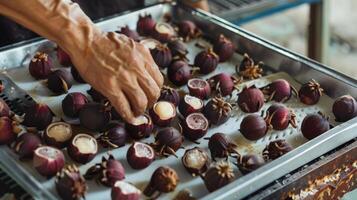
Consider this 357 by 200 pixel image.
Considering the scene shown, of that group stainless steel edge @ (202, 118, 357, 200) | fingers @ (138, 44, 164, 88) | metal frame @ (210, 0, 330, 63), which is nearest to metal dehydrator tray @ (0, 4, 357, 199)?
stainless steel edge @ (202, 118, 357, 200)

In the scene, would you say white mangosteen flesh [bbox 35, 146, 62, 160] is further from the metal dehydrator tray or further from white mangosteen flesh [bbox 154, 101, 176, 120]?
white mangosteen flesh [bbox 154, 101, 176, 120]

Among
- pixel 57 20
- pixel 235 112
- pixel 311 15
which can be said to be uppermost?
pixel 57 20

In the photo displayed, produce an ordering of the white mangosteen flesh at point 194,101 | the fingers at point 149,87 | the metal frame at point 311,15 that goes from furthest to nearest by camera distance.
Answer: the metal frame at point 311,15
the white mangosteen flesh at point 194,101
the fingers at point 149,87

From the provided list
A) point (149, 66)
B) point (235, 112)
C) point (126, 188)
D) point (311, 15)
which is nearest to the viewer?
point (126, 188)

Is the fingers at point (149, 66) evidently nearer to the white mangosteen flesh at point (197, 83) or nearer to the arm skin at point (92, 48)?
the arm skin at point (92, 48)

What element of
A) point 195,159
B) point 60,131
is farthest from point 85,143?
point 195,159

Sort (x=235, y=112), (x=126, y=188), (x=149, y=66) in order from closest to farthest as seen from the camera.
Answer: (x=126, y=188)
(x=149, y=66)
(x=235, y=112)

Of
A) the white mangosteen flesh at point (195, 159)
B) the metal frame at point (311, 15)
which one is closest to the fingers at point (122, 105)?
the white mangosteen flesh at point (195, 159)

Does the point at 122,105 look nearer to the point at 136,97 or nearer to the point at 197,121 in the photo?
the point at 136,97
